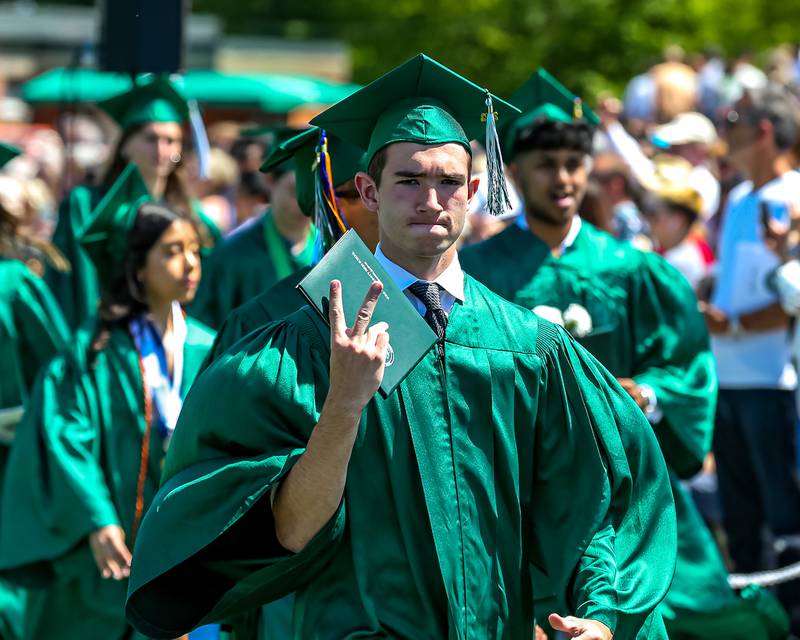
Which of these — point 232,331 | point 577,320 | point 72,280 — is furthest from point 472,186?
point 72,280

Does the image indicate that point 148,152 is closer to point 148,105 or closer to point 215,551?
point 148,105

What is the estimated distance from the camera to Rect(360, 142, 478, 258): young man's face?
3.83 m

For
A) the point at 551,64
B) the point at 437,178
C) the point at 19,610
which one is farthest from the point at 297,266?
the point at 551,64

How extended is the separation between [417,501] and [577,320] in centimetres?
249

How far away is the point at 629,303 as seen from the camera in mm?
6434

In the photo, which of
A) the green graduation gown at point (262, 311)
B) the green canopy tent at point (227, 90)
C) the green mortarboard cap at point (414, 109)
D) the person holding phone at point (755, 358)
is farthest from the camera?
the green canopy tent at point (227, 90)

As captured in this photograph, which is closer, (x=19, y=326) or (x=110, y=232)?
(x=110, y=232)

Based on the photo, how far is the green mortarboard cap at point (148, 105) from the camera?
8.82m

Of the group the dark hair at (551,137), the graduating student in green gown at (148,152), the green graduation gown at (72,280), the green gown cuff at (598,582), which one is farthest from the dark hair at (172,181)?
the green gown cuff at (598,582)

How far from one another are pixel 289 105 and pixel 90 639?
55.2 ft

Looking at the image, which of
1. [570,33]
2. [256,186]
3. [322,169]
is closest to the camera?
[322,169]

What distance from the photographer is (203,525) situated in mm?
3732

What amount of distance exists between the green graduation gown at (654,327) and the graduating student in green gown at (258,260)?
138 cm

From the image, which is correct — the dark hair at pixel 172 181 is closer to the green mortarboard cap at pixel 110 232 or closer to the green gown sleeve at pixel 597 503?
the green mortarboard cap at pixel 110 232
